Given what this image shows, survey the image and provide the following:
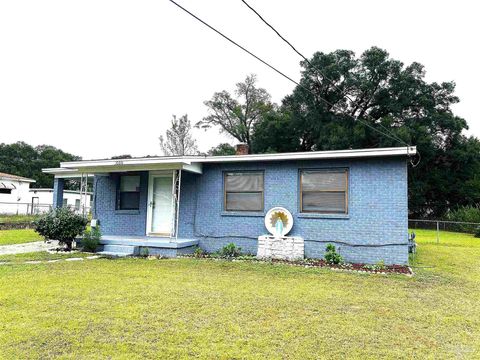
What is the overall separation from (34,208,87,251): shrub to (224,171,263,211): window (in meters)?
4.20

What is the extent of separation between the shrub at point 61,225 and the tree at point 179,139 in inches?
936

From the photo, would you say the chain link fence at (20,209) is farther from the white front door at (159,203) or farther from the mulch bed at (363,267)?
the mulch bed at (363,267)

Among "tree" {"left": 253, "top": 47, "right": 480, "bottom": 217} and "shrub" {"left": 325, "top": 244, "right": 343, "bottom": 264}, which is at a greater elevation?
"tree" {"left": 253, "top": 47, "right": 480, "bottom": 217}

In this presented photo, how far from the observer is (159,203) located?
10.8 metres

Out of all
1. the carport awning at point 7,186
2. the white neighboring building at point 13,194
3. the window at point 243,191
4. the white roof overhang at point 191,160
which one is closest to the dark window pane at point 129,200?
the white roof overhang at point 191,160

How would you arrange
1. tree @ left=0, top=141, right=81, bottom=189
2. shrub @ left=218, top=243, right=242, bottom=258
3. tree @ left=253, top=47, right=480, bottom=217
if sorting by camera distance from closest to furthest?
shrub @ left=218, top=243, right=242, bottom=258, tree @ left=253, top=47, right=480, bottom=217, tree @ left=0, top=141, right=81, bottom=189

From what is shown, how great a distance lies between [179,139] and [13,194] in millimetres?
14471

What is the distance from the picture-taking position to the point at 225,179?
32.8ft

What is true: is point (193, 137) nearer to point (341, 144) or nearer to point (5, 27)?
point (341, 144)

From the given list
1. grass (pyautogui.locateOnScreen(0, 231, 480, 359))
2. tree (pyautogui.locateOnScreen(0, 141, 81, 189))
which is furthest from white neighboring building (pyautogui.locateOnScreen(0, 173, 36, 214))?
grass (pyautogui.locateOnScreen(0, 231, 480, 359))

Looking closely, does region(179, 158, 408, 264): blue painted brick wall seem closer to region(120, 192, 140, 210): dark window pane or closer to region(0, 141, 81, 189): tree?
region(120, 192, 140, 210): dark window pane

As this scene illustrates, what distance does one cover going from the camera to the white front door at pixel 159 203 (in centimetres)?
1065

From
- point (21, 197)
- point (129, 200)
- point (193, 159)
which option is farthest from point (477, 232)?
point (21, 197)

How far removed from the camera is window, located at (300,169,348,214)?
869 centimetres
